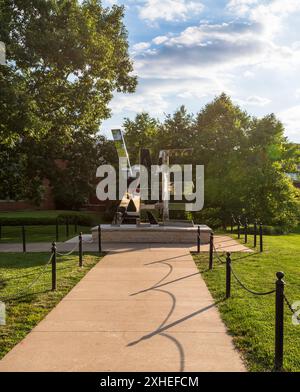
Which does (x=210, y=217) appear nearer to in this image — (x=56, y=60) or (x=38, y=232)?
(x=38, y=232)

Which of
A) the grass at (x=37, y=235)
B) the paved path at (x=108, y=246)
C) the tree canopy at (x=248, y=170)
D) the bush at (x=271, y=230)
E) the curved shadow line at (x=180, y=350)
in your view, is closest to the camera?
the curved shadow line at (x=180, y=350)

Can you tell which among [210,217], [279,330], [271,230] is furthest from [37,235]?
[279,330]

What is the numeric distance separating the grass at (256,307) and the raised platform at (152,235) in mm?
3632

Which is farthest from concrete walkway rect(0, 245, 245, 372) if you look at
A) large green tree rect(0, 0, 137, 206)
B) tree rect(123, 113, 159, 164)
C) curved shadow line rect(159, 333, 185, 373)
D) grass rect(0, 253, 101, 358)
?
tree rect(123, 113, 159, 164)

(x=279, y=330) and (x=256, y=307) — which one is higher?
(x=279, y=330)

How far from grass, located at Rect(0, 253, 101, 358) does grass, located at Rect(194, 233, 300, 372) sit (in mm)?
2847

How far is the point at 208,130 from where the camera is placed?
1136 inches

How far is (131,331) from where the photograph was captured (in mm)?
6402

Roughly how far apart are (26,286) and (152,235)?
864 centimetres

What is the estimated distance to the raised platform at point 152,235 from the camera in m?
17.5

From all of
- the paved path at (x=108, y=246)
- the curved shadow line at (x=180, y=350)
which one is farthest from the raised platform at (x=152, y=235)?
the curved shadow line at (x=180, y=350)

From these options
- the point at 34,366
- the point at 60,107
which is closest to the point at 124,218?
the point at 60,107

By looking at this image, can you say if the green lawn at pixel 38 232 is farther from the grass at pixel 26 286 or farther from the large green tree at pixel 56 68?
the grass at pixel 26 286

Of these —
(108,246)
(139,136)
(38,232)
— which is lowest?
(38,232)
